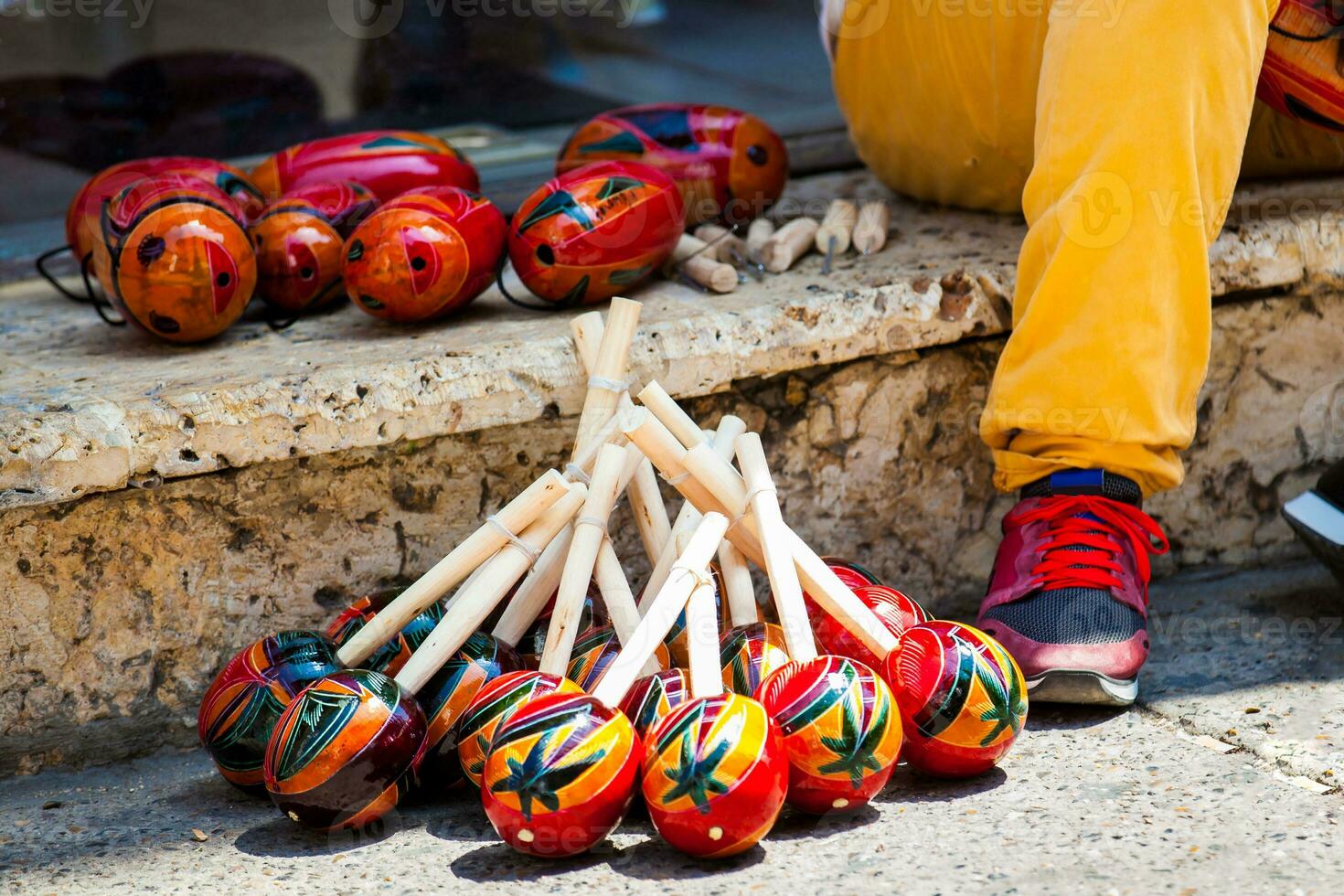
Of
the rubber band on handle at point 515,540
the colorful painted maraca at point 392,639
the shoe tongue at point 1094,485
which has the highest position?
the shoe tongue at point 1094,485

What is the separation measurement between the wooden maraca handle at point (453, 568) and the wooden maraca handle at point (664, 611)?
0.19m

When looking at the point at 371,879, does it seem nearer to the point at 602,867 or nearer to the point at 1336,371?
the point at 602,867

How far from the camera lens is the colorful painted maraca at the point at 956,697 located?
1497 millimetres

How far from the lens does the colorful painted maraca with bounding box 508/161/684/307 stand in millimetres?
1978

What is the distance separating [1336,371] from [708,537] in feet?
4.13

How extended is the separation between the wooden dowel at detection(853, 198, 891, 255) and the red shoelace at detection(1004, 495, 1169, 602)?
1.97 feet

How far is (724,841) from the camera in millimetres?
1370

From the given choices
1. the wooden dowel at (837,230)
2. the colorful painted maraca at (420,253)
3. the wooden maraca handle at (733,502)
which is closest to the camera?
the wooden maraca handle at (733,502)

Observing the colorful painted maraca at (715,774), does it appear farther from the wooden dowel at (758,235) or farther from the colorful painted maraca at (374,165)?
the colorful painted maraca at (374,165)

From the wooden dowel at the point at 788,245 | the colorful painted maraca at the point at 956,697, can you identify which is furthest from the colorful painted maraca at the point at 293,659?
the wooden dowel at the point at 788,245

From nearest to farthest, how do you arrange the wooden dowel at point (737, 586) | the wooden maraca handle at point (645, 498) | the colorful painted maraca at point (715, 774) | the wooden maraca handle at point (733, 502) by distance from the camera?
the colorful painted maraca at point (715, 774) → the wooden maraca handle at point (733, 502) → the wooden dowel at point (737, 586) → the wooden maraca handle at point (645, 498)

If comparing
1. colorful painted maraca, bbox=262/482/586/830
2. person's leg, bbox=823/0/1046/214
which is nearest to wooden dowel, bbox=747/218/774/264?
person's leg, bbox=823/0/1046/214

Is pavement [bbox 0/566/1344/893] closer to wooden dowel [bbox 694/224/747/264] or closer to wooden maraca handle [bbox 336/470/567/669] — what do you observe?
wooden maraca handle [bbox 336/470/567/669]

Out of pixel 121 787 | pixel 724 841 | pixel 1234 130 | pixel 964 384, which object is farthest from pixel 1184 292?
pixel 121 787
